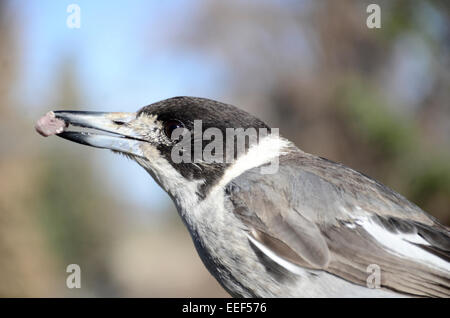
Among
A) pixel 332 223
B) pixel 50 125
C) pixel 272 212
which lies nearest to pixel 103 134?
pixel 50 125

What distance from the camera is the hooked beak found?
8.34 feet

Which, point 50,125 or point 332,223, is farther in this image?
point 50,125

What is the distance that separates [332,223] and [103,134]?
4.09 feet

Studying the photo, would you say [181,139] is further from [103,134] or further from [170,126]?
[103,134]

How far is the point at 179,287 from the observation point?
31.4 feet

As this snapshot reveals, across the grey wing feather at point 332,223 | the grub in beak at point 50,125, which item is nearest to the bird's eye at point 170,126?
the grey wing feather at point 332,223

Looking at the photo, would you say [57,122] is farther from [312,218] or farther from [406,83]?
[406,83]

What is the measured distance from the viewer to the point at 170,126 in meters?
2.58

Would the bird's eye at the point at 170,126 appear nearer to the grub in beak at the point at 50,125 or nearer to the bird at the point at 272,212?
the bird at the point at 272,212

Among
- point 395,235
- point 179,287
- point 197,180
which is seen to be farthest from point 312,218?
point 179,287

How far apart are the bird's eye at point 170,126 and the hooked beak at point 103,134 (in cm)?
14

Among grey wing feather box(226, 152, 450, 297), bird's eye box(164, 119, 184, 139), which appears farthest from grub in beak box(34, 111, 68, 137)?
grey wing feather box(226, 152, 450, 297)
